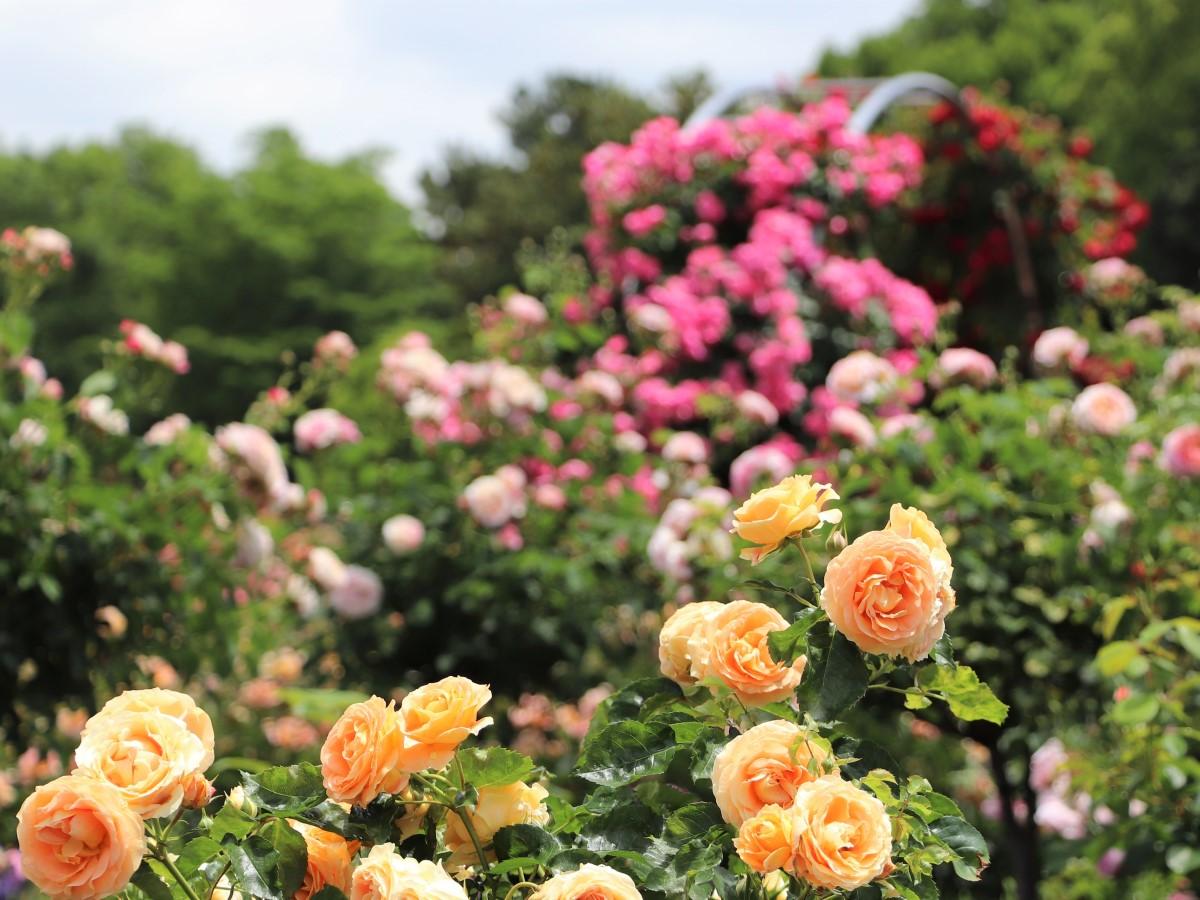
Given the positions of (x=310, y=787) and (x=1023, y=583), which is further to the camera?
(x=1023, y=583)

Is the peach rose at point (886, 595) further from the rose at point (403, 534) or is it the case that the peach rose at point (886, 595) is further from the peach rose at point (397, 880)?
the rose at point (403, 534)

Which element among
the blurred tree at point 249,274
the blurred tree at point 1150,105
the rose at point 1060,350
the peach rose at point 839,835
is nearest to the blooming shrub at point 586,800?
the peach rose at point 839,835

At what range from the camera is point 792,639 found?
3.96ft

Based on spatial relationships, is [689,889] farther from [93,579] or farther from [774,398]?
[774,398]

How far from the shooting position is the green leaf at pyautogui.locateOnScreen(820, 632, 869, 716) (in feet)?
3.93

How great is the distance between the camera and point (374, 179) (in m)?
29.4

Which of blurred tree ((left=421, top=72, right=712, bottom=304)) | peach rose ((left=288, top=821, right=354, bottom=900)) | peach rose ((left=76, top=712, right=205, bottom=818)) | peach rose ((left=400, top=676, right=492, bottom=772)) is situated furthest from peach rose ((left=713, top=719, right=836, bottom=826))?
blurred tree ((left=421, top=72, right=712, bottom=304))

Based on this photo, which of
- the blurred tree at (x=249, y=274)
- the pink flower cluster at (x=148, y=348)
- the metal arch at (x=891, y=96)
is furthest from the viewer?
the blurred tree at (x=249, y=274)

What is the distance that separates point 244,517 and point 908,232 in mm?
4434

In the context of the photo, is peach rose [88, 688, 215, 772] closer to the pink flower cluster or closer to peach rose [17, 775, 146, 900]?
peach rose [17, 775, 146, 900]

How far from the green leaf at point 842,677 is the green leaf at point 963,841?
0.14 metres

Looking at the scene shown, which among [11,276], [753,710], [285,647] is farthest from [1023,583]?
[285,647]

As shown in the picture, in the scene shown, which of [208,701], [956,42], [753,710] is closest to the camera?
[753,710]

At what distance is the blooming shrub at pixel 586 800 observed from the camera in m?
1.07
